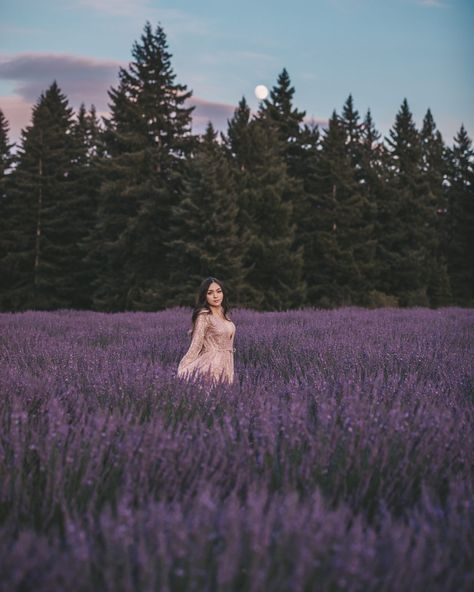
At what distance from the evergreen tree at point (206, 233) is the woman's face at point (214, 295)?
1660cm

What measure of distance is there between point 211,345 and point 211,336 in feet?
0.31

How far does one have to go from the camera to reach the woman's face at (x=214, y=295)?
4.99 m

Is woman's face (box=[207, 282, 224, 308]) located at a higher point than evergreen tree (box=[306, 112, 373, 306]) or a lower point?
lower

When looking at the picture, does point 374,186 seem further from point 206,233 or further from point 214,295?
point 214,295

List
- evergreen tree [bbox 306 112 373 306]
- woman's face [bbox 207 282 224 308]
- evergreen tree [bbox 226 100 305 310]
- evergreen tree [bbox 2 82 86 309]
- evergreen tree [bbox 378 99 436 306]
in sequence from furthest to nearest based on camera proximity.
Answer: evergreen tree [bbox 378 99 436 306]
evergreen tree [bbox 2 82 86 309]
evergreen tree [bbox 306 112 373 306]
evergreen tree [bbox 226 100 305 310]
woman's face [bbox 207 282 224 308]

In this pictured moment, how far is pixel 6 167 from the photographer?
31625 mm

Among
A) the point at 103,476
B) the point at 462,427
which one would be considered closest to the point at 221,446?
the point at 103,476

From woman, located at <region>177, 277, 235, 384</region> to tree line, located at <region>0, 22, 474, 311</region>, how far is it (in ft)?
55.0

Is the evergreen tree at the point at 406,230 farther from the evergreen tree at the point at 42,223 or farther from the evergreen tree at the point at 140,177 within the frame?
the evergreen tree at the point at 42,223

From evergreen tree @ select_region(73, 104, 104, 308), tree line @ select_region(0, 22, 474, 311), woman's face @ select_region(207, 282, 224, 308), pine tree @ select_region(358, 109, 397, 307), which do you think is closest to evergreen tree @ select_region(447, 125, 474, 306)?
tree line @ select_region(0, 22, 474, 311)

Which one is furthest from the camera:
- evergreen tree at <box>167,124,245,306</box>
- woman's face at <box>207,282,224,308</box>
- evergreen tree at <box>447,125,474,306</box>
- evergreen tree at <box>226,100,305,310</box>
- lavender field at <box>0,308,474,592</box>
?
evergreen tree at <box>447,125,474,306</box>

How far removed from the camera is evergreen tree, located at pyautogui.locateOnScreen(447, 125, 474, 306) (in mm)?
35094

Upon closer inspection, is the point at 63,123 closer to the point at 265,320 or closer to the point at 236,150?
the point at 236,150

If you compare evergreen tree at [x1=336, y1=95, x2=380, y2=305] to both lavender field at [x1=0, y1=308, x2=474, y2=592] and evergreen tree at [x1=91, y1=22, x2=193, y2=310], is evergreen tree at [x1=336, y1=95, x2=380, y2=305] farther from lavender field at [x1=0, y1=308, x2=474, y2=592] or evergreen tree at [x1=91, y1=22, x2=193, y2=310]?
lavender field at [x1=0, y1=308, x2=474, y2=592]
